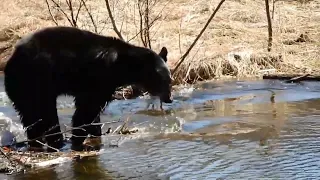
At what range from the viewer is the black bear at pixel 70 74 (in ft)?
21.3

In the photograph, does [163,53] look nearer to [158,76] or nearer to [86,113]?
[158,76]

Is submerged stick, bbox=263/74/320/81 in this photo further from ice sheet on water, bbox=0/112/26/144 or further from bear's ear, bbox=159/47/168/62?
ice sheet on water, bbox=0/112/26/144

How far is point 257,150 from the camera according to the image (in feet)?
21.0

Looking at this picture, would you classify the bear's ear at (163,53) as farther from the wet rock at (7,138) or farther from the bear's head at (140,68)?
the wet rock at (7,138)

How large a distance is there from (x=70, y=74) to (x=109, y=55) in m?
0.51

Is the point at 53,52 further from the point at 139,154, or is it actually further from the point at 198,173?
the point at 198,173

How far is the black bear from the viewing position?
21.3ft

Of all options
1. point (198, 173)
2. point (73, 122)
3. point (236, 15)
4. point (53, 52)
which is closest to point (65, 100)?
point (73, 122)

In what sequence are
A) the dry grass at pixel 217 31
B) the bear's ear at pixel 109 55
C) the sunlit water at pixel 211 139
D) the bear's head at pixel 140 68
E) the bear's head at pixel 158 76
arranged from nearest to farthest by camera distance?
the sunlit water at pixel 211 139 < the bear's ear at pixel 109 55 < the bear's head at pixel 140 68 < the bear's head at pixel 158 76 < the dry grass at pixel 217 31

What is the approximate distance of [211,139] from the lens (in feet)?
23.0

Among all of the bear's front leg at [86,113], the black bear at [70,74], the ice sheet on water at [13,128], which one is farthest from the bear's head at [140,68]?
the ice sheet on water at [13,128]

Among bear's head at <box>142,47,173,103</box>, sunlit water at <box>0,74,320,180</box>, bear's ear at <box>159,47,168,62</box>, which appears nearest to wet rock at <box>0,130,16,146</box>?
sunlit water at <box>0,74,320,180</box>

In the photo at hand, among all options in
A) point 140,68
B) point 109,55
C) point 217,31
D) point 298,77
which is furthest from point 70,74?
point 217,31

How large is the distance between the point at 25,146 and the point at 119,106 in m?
2.92
